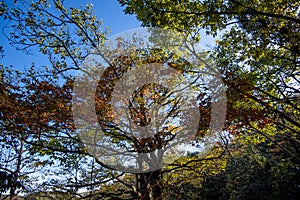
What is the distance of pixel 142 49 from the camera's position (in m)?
6.73

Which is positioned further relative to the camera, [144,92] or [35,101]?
[144,92]

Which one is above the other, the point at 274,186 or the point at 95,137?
the point at 95,137

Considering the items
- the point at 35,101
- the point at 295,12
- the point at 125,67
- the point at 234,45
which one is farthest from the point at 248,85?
the point at 35,101

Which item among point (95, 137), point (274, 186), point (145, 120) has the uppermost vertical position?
point (145, 120)

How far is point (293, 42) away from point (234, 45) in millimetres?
1380

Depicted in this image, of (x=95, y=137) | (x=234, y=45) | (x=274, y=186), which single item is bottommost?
(x=274, y=186)

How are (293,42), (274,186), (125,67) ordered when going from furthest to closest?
(274,186)
(125,67)
(293,42)

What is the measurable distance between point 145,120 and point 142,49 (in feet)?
A: 7.63

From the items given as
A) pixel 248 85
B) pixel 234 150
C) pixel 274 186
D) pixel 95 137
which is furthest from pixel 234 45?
pixel 274 186

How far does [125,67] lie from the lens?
6348 millimetres

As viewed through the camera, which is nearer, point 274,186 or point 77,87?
point 77,87

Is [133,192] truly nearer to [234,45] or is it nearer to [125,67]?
[125,67]

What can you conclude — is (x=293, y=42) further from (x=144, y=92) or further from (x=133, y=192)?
(x=133, y=192)

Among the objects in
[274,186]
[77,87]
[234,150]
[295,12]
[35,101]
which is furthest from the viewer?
[274,186]
